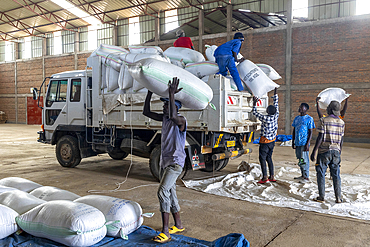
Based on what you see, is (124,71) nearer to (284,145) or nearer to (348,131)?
(284,145)

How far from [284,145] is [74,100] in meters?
8.18

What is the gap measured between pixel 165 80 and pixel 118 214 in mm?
1525

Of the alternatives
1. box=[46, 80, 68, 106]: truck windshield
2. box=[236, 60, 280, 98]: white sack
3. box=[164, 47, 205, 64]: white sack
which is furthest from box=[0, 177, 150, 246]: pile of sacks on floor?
box=[46, 80, 68, 106]: truck windshield

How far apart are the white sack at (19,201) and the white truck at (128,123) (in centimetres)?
248

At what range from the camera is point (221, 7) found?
52.5 ft

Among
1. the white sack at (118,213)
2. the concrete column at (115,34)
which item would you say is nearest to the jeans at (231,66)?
the white sack at (118,213)

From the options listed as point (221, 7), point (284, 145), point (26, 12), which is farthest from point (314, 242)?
point (26, 12)

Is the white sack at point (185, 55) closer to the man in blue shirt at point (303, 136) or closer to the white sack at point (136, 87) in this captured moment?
the white sack at point (136, 87)

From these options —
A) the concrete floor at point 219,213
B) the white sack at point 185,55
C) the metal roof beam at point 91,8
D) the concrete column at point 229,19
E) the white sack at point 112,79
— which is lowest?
the concrete floor at point 219,213

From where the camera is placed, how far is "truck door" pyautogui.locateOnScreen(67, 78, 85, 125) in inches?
270

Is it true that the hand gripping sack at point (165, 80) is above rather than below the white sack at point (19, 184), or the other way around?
above

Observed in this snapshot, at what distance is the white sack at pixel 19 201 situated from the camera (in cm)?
320

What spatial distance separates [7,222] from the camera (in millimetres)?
2982

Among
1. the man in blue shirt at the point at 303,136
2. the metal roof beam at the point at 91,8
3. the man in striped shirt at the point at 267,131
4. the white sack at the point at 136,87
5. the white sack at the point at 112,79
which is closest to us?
the man in striped shirt at the point at 267,131
